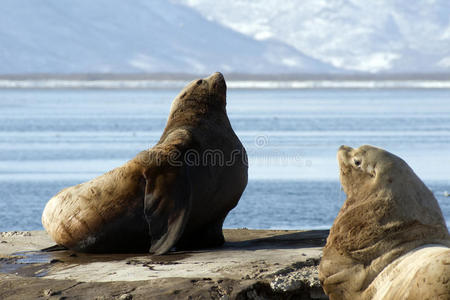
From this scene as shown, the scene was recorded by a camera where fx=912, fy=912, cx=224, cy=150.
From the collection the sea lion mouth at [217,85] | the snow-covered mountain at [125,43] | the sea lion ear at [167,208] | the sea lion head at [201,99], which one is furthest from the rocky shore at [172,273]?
the snow-covered mountain at [125,43]

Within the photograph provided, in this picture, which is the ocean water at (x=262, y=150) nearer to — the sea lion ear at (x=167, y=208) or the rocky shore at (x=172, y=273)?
the rocky shore at (x=172, y=273)

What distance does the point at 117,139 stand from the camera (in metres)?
20.4

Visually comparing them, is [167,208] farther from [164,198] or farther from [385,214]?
[385,214]

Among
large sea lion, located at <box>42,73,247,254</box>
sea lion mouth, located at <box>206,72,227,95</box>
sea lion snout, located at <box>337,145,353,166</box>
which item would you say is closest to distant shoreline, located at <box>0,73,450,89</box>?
sea lion mouth, located at <box>206,72,227,95</box>

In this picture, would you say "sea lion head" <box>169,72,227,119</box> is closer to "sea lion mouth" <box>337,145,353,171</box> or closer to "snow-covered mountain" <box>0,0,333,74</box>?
"sea lion mouth" <box>337,145,353,171</box>

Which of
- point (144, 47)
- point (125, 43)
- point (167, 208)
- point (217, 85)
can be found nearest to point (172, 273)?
point (167, 208)

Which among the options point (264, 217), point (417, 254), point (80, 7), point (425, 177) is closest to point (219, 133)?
point (417, 254)

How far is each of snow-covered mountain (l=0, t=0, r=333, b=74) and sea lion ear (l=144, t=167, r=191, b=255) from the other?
123 meters

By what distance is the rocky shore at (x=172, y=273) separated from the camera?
553 cm

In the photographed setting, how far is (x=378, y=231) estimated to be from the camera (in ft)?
17.1

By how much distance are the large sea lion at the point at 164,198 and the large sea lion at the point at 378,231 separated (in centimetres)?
154

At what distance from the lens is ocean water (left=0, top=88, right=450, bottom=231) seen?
11250mm

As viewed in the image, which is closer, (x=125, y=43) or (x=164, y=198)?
(x=164, y=198)

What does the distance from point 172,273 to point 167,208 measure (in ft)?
2.46
